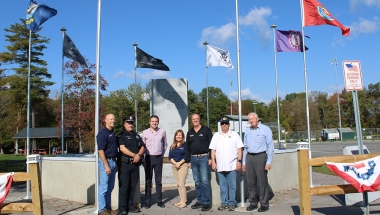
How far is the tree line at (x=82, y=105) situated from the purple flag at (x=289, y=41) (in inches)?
369

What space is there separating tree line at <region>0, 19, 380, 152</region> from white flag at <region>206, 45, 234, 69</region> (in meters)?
5.36

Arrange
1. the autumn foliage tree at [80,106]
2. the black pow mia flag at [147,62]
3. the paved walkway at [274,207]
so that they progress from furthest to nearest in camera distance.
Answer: the autumn foliage tree at [80,106], the black pow mia flag at [147,62], the paved walkway at [274,207]

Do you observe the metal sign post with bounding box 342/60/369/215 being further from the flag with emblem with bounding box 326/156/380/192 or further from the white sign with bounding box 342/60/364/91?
the flag with emblem with bounding box 326/156/380/192

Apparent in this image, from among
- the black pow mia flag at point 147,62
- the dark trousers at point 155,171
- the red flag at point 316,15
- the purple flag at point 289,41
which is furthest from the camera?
the purple flag at point 289,41

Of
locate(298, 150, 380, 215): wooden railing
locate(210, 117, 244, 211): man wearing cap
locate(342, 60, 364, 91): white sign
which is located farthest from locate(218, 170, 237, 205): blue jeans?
locate(342, 60, 364, 91): white sign

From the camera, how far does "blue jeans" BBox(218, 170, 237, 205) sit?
700cm

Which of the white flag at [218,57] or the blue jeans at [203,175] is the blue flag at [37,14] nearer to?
the blue jeans at [203,175]

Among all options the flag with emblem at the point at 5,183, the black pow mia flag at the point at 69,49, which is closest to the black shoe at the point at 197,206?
the flag with emblem at the point at 5,183

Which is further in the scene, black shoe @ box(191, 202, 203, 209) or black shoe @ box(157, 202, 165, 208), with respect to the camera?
black shoe @ box(157, 202, 165, 208)

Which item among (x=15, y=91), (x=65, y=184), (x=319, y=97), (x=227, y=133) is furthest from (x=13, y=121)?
(x=319, y=97)

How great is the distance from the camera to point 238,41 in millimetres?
8469

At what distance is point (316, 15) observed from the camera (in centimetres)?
1038

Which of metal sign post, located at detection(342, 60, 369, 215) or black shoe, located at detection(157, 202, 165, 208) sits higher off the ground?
metal sign post, located at detection(342, 60, 369, 215)

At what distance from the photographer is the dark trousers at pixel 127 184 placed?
22.4 feet
